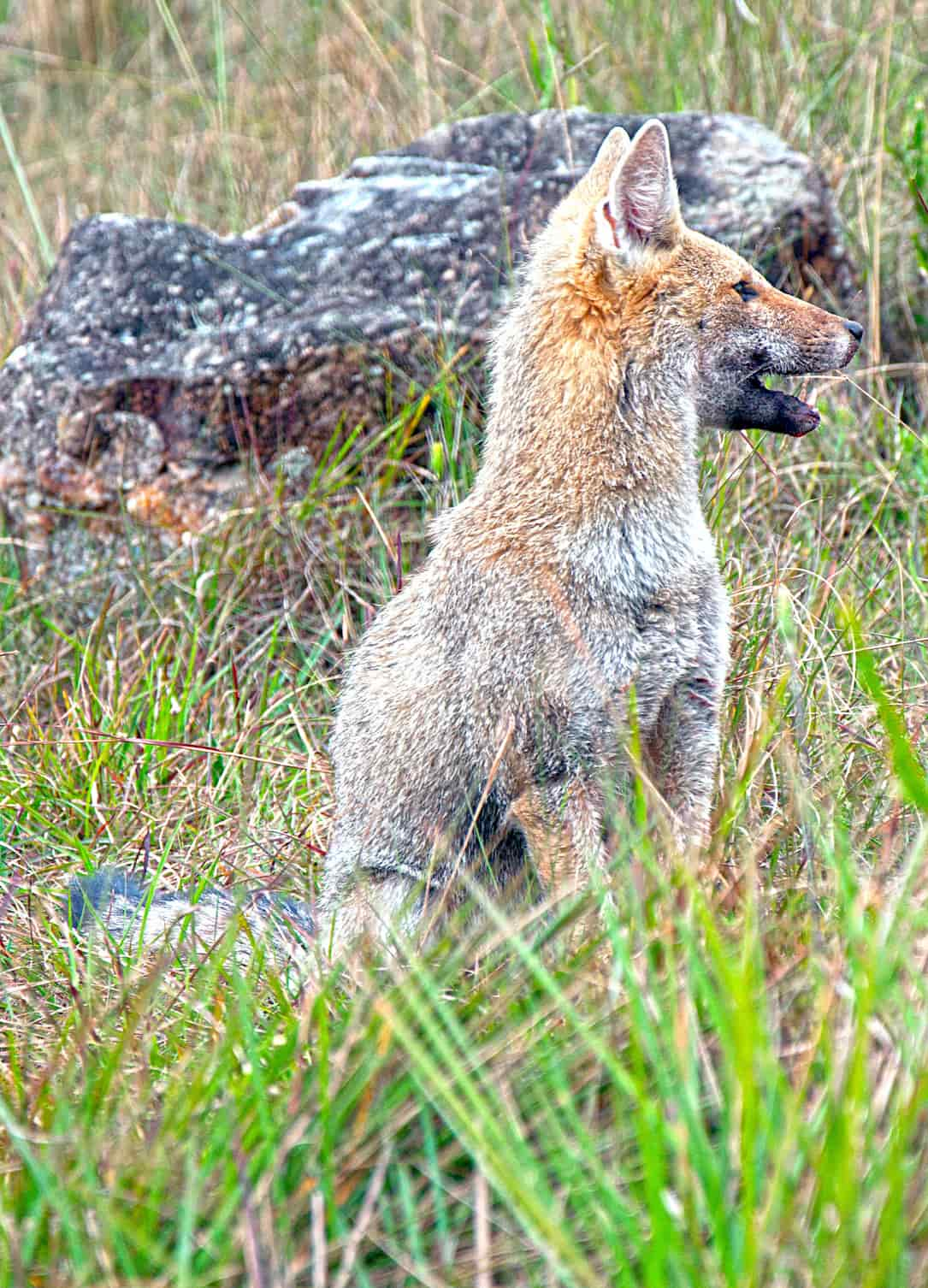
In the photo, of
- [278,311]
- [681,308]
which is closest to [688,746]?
[681,308]

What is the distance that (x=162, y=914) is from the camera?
12.2 ft

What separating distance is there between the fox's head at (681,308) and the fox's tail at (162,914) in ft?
5.07

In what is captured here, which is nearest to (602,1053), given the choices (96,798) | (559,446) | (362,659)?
(559,446)

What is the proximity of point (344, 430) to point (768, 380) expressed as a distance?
61.6 inches

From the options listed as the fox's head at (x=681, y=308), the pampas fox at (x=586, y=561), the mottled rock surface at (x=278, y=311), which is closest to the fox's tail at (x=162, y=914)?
the pampas fox at (x=586, y=561)

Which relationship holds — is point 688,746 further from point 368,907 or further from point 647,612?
point 368,907

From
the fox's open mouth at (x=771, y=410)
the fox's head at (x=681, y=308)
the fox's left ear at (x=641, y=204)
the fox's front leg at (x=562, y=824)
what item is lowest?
the fox's front leg at (x=562, y=824)

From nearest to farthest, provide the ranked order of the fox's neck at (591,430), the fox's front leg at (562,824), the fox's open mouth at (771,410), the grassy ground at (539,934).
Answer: the grassy ground at (539,934) < the fox's front leg at (562,824) < the fox's neck at (591,430) < the fox's open mouth at (771,410)

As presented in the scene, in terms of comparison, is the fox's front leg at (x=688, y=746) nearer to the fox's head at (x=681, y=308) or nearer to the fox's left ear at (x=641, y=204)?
the fox's head at (x=681, y=308)

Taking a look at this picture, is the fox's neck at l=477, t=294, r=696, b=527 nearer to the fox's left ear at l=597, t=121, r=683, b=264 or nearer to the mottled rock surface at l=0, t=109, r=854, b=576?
the fox's left ear at l=597, t=121, r=683, b=264

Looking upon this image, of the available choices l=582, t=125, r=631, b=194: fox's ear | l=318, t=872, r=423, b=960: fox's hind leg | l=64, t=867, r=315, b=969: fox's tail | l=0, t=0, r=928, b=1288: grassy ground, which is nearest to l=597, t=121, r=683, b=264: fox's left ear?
l=582, t=125, r=631, b=194: fox's ear

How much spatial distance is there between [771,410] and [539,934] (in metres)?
1.65

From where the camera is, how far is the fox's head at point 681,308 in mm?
3533

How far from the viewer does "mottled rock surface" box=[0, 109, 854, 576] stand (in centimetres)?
539
